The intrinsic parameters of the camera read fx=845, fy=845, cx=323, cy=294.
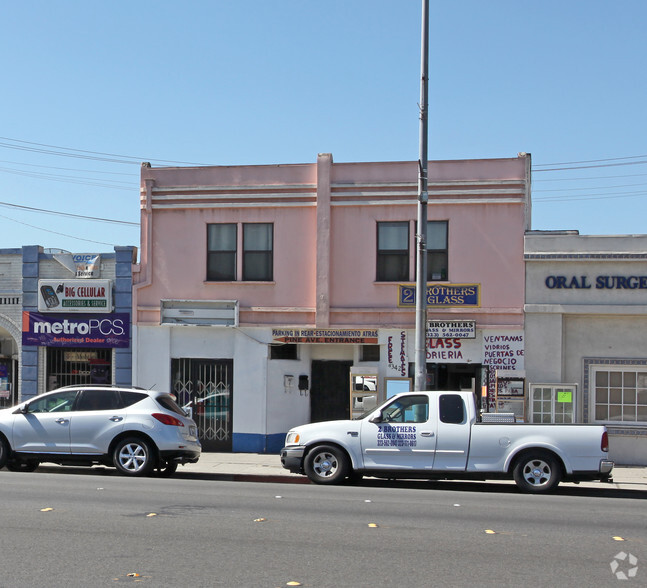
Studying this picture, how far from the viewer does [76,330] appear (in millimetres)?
20391

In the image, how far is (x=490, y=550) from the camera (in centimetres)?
845

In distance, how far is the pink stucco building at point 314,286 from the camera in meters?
18.8

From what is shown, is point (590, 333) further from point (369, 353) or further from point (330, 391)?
point (330, 391)

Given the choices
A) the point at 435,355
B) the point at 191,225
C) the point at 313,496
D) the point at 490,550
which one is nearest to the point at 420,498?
the point at 313,496

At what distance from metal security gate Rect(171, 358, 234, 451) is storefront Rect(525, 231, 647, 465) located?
6928mm

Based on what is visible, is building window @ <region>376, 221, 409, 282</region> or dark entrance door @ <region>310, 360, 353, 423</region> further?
dark entrance door @ <region>310, 360, 353, 423</region>

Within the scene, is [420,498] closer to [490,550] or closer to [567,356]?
[490,550]

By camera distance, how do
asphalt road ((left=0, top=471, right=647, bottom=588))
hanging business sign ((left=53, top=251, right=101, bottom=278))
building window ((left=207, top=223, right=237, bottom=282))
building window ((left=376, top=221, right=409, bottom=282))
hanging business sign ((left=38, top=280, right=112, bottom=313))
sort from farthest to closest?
hanging business sign ((left=53, top=251, right=101, bottom=278))
hanging business sign ((left=38, top=280, right=112, bottom=313))
building window ((left=207, top=223, right=237, bottom=282))
building window ((left=376, top=221, right=409, bottom=282))
asphalt road ((left=0, top=471, right=647, bottom=588))

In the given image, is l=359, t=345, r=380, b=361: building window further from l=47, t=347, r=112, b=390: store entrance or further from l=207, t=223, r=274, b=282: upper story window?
l=47, t=347, r=112, b=390: store entrance

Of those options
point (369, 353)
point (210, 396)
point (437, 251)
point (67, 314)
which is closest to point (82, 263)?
point (67, 314)

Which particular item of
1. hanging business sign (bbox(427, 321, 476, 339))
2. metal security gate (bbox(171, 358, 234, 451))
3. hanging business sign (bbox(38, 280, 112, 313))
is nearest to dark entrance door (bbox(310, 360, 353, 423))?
metal security gate (bbox(171, 358, 234, 451))

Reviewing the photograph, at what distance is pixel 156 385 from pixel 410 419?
833 cm

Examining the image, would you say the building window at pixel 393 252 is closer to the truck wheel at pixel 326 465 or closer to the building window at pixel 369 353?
the building window at pixel 369 353

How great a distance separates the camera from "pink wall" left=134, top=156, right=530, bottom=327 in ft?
61.7
